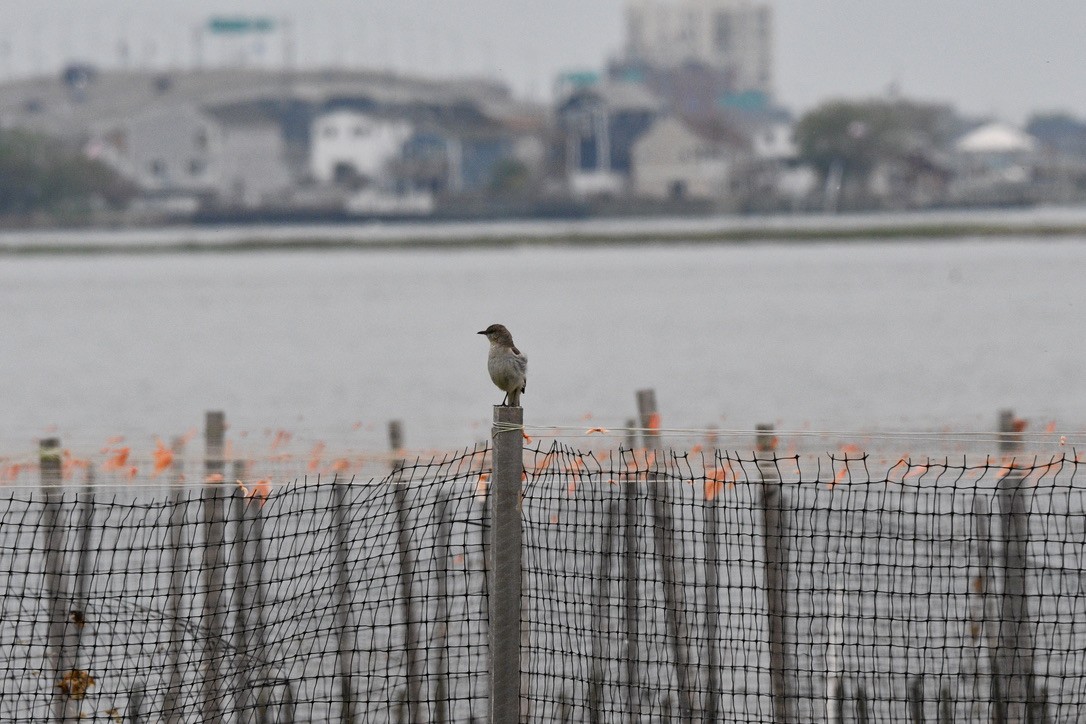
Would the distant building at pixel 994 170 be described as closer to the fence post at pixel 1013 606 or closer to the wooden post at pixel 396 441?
the wooden post at pixel 396 441

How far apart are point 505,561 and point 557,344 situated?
6324 cm

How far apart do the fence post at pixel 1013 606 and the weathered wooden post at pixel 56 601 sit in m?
6.19

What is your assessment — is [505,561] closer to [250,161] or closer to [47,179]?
[47,179]

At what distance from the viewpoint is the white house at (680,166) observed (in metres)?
166

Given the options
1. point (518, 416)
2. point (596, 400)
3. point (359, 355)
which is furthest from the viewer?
point (359, 355)

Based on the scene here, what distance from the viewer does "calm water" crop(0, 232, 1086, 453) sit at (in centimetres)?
4647

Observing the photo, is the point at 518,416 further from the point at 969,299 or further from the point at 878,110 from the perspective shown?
the point at 878,110

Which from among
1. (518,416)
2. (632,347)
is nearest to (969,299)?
(632,347)

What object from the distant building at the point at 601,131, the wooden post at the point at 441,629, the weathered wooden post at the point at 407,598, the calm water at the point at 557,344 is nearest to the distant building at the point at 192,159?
the distant building at the point at 601,131

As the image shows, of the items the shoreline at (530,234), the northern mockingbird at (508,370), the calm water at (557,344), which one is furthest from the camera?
the shoreline at (530,234)

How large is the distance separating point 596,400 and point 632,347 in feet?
72.1

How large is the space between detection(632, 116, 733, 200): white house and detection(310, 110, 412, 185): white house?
24556mm

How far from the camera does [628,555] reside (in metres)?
11.3

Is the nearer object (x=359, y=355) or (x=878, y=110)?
(x=359, y=355)
